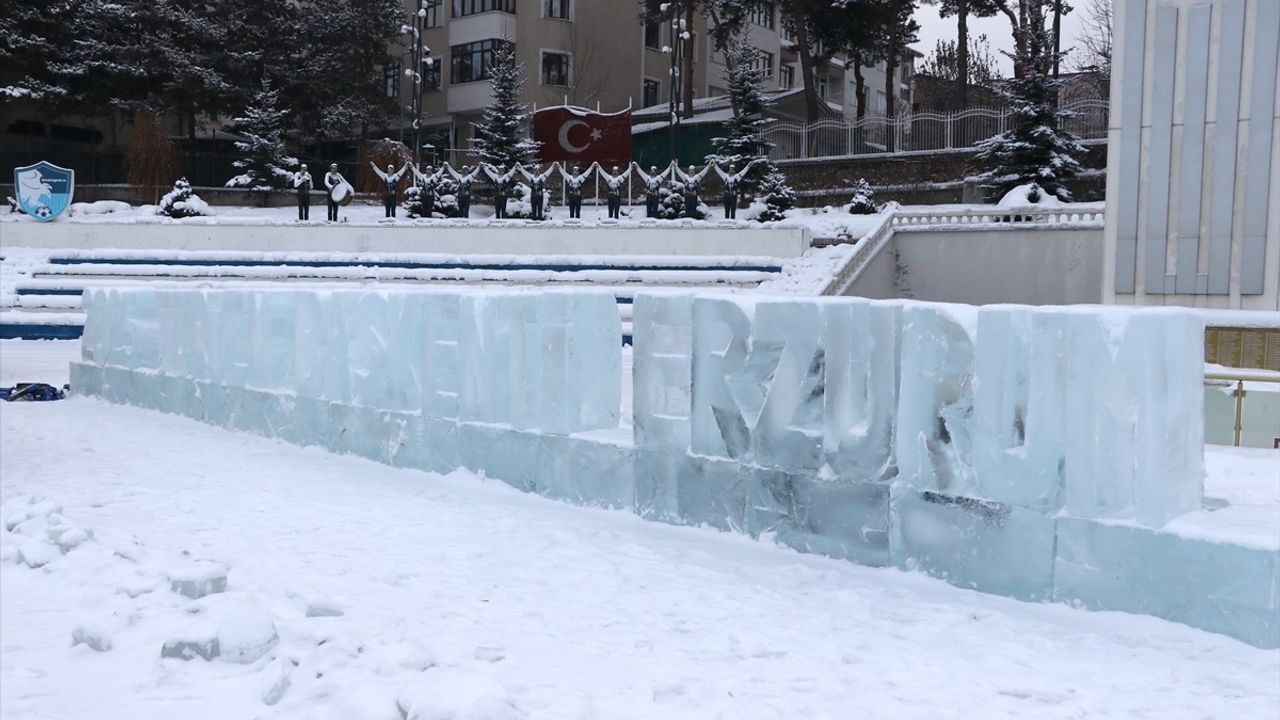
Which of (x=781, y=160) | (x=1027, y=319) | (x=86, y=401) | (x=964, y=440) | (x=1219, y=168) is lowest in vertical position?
(x=86, y=401)

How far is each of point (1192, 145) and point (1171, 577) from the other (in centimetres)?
1314

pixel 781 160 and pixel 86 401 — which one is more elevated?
pixel 781 160

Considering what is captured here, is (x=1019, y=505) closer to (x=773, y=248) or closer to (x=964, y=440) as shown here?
(x=964, y=440)

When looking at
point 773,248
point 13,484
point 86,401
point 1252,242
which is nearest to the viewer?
point 13,484

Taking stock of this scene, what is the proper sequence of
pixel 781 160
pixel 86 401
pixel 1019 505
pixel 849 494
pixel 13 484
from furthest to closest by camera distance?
pixel 781 160
pixel 86 401
pixel 13 484
pixel 849 494
pixel 1019 505

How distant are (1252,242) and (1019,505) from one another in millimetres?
12760

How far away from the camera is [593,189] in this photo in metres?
37.6

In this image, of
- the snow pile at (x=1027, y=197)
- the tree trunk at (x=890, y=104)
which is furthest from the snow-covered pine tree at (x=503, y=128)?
the snow pile at (x=1027, y=197)

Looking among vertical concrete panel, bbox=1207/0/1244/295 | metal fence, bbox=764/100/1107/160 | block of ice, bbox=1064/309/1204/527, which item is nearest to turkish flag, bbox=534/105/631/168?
metal fence, bbox=764/100/1107/160

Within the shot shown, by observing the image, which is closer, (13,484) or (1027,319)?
(1027,319)

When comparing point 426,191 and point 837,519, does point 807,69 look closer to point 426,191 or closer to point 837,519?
point 426,191

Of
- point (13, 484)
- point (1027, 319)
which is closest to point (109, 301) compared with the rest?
point (13, 484)

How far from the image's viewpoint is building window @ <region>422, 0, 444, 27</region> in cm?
4438

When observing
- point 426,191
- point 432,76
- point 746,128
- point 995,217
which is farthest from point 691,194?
point 432,76
